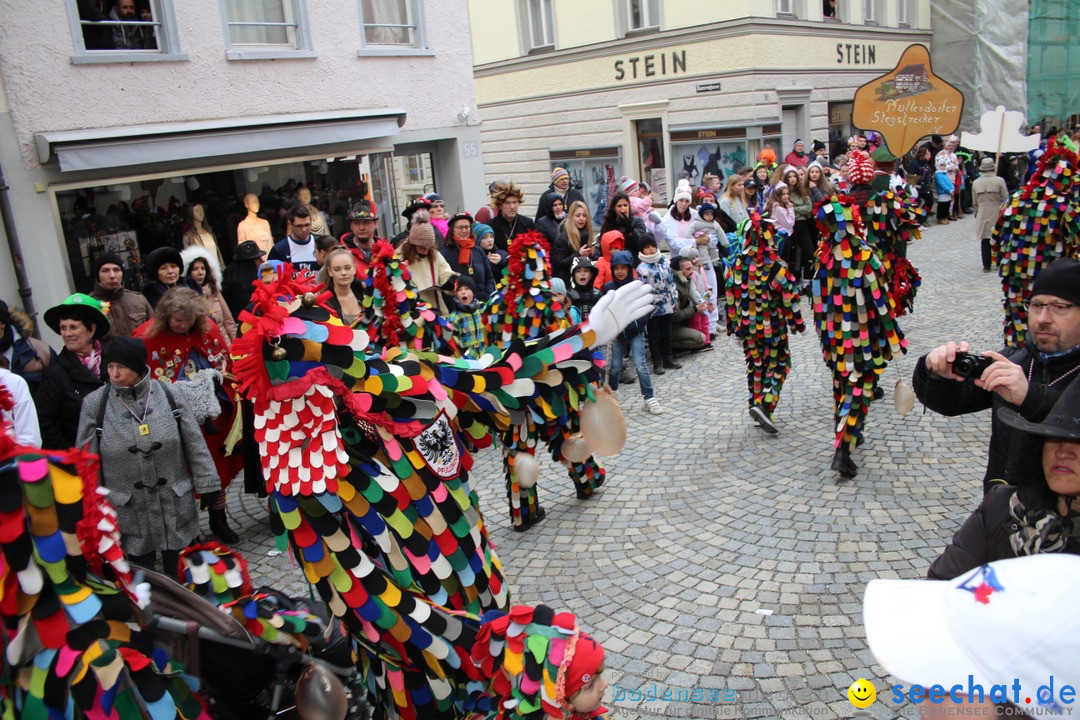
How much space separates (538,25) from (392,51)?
11.2 metres

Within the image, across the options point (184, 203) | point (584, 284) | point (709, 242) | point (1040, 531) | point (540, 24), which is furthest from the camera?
point (540, 24)

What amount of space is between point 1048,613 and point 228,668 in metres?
2.38

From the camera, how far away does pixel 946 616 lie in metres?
1.65

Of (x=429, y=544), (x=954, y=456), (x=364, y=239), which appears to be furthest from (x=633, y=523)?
(x=364, y=239)

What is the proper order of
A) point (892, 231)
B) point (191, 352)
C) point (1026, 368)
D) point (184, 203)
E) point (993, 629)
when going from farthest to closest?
point (184, 203)
point (892, 231)
point (191, 352)
point (1026, 368)
point (993, 629)

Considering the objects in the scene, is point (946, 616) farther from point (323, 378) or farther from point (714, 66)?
point (714, 66)

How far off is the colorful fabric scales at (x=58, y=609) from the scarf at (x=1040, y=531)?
7.89 feet

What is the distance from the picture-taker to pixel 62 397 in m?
4.89

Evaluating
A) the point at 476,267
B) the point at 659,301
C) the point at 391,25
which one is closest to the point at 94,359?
the point at 476,267

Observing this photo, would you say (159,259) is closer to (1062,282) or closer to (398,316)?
(398,316)

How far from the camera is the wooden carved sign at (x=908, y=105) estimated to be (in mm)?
8578

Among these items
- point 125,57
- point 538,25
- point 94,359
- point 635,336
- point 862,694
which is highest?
point 538,25

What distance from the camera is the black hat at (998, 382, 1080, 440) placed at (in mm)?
2141

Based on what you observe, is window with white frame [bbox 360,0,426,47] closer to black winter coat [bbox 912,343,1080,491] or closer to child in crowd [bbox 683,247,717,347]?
child in crowd [bbox 683,247,717,347]
